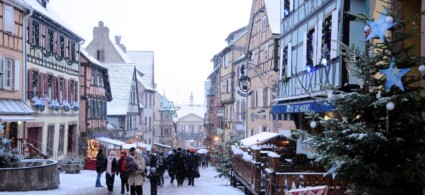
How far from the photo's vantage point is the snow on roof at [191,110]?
374 feet

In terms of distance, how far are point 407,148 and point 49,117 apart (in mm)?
26250

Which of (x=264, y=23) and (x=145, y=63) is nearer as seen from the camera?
(x=264, y=23)

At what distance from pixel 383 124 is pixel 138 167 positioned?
29.7ft

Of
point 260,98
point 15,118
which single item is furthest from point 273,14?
point 15,118

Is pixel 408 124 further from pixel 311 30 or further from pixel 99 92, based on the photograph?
pixel 99 92

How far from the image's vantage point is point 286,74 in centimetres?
2264

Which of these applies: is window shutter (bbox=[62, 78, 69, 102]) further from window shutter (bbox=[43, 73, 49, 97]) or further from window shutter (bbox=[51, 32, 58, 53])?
window shutter (bbox=[43, 73, 49, 97])

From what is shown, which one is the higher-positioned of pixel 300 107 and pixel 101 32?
pixel 101 32

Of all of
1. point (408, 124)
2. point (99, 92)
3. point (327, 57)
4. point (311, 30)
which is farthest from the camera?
point (99, 92)

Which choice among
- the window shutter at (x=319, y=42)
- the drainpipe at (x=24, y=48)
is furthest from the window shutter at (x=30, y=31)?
the window shutter at (x=319, y=42)

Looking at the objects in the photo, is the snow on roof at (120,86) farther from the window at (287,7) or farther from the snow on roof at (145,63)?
the window at (287,7)

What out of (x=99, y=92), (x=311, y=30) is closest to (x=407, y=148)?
(x=311, y=30)

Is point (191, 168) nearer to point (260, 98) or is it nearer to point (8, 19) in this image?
point (8, 19)

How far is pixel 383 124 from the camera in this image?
303 inches
